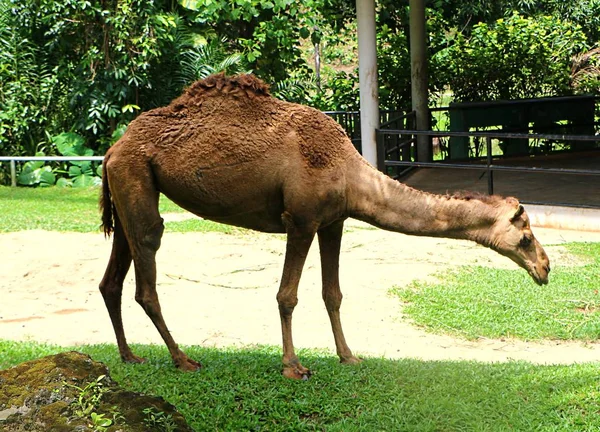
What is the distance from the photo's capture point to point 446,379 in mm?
6137

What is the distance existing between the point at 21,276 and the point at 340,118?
8.12 meters

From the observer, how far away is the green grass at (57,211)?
1262 cm

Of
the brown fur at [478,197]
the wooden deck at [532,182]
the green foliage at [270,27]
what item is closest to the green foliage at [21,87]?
the green foliage at [270,27]

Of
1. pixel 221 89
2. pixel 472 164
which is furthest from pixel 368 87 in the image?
pixel 221 89

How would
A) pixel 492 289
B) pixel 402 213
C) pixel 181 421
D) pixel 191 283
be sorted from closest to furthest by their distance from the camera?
pixel 181 421 → pixel 402 213 → pixel 492 289 → pixel 191 283

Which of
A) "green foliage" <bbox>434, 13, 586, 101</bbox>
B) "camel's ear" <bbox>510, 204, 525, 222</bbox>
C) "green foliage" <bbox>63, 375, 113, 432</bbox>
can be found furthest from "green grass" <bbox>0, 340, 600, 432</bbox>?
"green foliage" <bbox>434, 13, 586, 101</bbox>

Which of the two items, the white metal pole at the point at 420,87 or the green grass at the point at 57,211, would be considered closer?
the green grass at the point at 57,211

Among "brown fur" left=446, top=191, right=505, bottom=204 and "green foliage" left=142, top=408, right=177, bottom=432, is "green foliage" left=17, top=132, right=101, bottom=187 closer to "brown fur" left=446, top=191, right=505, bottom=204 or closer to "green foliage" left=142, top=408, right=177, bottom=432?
"brown fur" left=446, top=191, right=505, bottom=204

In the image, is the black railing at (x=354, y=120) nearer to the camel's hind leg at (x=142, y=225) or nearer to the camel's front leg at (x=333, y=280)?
the camel's front leg at (x=333, y=280)

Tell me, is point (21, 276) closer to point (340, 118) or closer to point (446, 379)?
point (446, 379)

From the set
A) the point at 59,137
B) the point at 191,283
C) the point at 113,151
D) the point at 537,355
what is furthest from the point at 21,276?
the point at 59,137

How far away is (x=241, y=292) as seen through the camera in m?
9.91

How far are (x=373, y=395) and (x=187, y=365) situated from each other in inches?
51.0

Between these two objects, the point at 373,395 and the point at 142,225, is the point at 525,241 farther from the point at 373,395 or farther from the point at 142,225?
the point at 142,225
